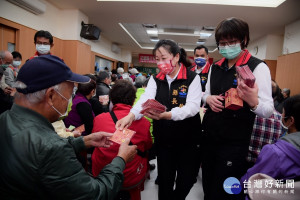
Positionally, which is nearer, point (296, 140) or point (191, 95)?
point (296, 140)

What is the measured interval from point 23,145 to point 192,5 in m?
5.84

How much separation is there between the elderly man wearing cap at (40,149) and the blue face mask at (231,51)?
3.55 ft

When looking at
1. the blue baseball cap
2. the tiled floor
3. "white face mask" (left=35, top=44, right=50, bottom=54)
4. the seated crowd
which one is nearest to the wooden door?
"white face mask" (left=35, top=44, right=50, bottom=54)

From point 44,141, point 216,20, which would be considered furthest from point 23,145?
point 216,20

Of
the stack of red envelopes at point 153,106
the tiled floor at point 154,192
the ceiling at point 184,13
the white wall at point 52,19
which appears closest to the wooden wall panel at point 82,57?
the white wall at point 52,19

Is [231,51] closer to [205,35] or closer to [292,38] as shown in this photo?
[292,38]

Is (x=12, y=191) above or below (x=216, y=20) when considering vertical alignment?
below

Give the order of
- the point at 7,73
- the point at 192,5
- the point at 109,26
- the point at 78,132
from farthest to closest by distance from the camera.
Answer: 1. the point at 109,26
2. the point at 192,5
3. the point at 7,73
4. the point at 78,132

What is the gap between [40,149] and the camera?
77cm

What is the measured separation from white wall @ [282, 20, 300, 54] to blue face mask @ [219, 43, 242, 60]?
6518 mm

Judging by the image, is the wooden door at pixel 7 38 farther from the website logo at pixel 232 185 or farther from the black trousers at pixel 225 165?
the website logo at pixel 232 185

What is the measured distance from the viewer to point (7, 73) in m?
3.17

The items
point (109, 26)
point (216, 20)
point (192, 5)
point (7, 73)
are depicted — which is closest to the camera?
point (7, 73)

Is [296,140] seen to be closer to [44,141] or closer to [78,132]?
[44,141]
